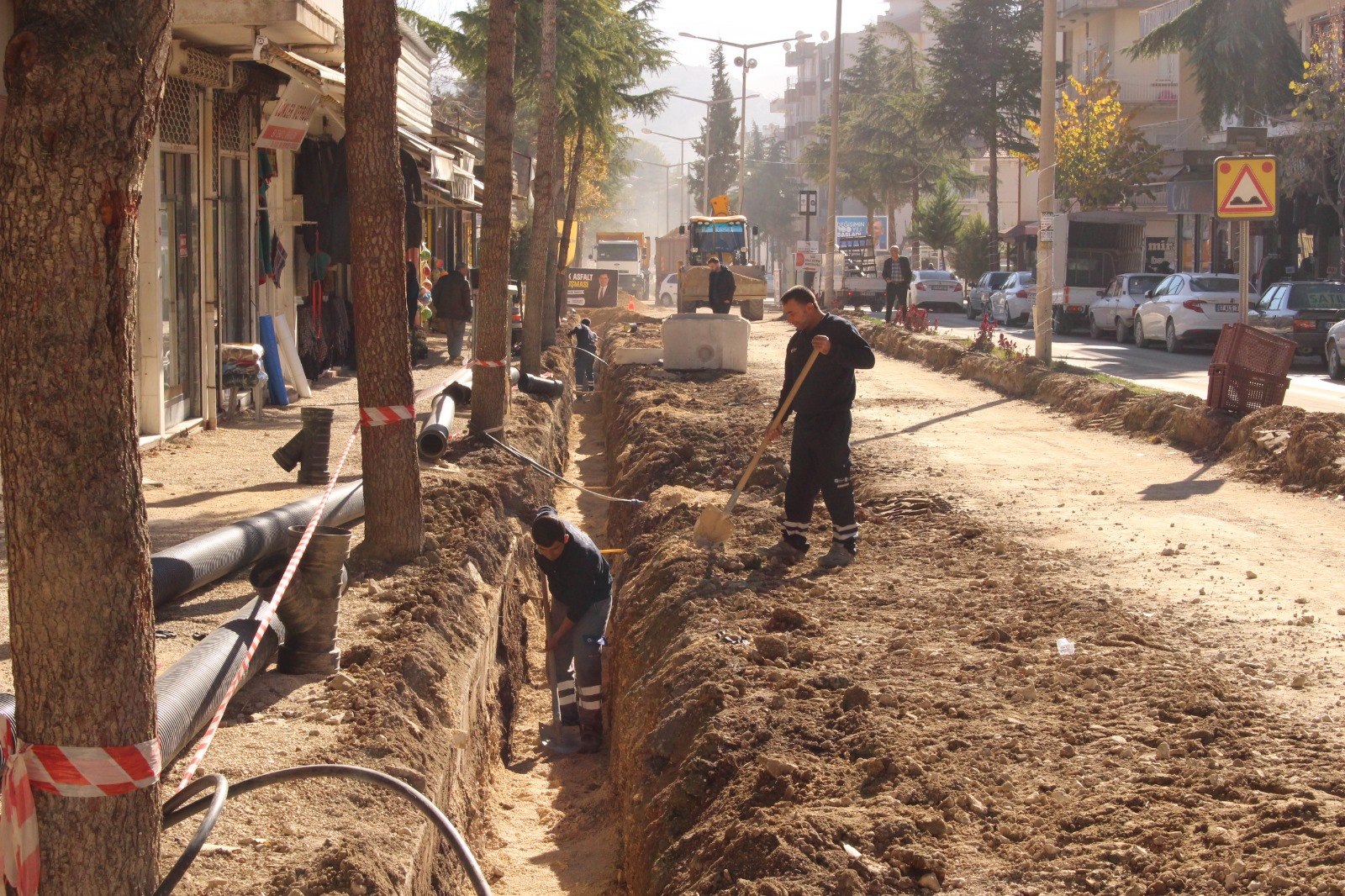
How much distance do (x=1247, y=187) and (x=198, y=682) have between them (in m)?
12.1

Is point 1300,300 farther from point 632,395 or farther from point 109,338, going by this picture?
point 109,338

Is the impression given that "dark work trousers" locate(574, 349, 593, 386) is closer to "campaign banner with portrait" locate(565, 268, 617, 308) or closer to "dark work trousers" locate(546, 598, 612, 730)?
"dark work trousers" locate(546, 598, 612, 730)

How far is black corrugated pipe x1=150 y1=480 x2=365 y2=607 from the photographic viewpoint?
6.64m

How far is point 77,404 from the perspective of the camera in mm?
3121

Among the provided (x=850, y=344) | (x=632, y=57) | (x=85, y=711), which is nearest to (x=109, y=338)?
(x=85, y=711)

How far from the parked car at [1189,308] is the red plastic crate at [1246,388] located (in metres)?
12.6

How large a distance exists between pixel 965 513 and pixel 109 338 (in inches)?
297

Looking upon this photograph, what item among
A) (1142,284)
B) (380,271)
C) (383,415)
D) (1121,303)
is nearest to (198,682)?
(383,415)

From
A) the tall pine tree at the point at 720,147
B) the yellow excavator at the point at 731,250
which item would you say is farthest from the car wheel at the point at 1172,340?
the tall pine tree at the point at 720,147

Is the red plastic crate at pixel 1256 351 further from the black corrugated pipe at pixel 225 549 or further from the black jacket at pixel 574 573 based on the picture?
the black corrugated pipe at pixel 225 549

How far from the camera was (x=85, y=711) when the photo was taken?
3.28 m

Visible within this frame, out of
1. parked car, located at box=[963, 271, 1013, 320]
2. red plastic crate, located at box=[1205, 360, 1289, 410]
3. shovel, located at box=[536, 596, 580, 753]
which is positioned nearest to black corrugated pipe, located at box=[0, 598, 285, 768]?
shovel, located at box=[536, 596, 580, 753]

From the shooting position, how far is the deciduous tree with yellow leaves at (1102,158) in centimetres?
4222

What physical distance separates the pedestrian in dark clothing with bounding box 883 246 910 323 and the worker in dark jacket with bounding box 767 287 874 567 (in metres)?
22.5
